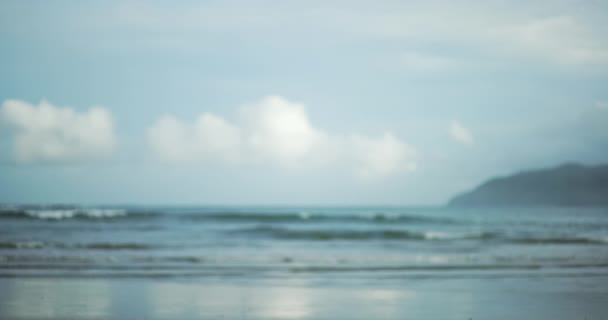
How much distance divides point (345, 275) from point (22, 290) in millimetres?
7219

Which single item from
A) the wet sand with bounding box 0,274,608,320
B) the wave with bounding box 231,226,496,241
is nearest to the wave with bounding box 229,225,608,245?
the wave with bounding box 231,226,496,241

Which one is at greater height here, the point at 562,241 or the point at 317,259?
the point at 317,259

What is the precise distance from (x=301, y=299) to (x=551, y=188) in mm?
129637

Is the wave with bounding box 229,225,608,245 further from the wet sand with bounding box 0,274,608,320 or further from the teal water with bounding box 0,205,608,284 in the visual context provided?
the wet sand with bounding box 0,274,608,320

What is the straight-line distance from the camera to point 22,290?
11.7m

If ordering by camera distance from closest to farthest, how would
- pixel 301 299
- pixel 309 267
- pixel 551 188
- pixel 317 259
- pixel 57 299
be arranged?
pixel 57 299 → pixel 301 299 → pixel 309 267 → pixel 317 259 → pixel 551 188

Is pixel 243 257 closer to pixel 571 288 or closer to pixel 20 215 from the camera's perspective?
pixel 571 288

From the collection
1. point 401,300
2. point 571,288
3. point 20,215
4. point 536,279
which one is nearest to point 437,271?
point 536,279

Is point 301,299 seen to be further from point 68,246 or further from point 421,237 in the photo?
point 421,237

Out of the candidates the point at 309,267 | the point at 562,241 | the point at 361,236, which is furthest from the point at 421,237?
the point at 309,267

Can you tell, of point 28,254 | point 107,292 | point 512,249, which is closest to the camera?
point 107,292

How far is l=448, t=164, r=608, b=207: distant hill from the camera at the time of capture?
116m

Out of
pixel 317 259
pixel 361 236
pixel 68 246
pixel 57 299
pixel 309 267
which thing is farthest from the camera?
pixel 361 236

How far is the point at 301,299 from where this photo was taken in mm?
10727
